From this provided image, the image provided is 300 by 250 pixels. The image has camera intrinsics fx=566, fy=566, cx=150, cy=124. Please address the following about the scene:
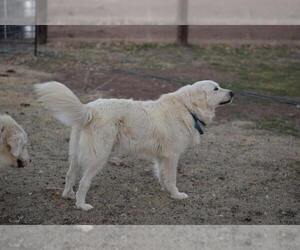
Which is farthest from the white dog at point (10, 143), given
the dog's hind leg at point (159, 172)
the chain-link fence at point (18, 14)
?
the chain-link fence at point (18, 14)

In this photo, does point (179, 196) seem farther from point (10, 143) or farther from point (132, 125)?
point (10, 143)

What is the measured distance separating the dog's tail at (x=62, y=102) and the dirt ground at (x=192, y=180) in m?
0.75

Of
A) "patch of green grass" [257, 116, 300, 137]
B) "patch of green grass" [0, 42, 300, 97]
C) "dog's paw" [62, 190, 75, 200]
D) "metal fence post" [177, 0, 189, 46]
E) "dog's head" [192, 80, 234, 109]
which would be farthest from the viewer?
"metal fence post" [177, 0, 189, 46]

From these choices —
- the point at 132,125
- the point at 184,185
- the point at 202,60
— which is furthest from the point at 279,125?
the point at 202,60

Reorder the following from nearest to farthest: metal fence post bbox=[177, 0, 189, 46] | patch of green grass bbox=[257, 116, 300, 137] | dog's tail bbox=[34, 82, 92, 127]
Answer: dog's tail bbox=[34, 82, 92, 127] → patch of green grass bbox=[257, 116, 300, 137] → metal fence post bbox=[177, 0, 189, 46]

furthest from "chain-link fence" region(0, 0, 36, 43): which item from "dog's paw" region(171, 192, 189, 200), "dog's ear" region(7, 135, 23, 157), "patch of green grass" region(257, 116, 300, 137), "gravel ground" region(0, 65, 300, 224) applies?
"dog's paw" region(171, 192, 189, 200)

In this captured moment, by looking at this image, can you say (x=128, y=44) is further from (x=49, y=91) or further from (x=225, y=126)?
(x=49, y=91)

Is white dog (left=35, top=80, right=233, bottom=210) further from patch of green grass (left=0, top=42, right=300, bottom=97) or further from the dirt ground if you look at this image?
patch of green grass (left=0, top=42, right=300, bottom=97)

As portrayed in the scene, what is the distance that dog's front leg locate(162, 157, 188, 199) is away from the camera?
470cm

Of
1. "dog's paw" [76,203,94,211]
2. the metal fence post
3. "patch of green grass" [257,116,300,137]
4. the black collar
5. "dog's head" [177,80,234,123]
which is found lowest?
"dog's paw" [76,203,94,211]

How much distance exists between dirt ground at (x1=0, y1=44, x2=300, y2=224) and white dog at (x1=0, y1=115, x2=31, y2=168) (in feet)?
1.19

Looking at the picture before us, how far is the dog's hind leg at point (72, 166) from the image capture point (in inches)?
171

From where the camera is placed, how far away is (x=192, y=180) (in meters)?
5.16

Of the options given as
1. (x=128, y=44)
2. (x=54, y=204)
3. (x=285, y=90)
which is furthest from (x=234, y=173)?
(x=128, y=44)
